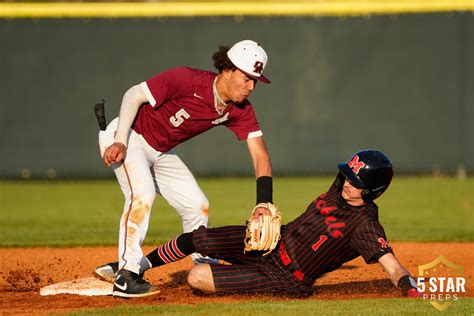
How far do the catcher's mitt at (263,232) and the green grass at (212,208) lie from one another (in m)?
3.51

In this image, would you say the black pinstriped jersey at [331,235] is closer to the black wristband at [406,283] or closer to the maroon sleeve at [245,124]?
the black wristband at [406,283]

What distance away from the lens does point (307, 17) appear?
15.5 meters

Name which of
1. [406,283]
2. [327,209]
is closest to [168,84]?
[327,209]

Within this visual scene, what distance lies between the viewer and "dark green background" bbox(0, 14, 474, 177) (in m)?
15.2

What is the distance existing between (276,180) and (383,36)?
3111mm

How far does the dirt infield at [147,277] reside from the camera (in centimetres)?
554

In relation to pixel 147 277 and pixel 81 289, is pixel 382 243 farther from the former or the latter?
pixel 147 277

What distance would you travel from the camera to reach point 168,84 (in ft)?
19.6

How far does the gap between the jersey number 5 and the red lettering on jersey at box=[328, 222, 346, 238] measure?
133 cm

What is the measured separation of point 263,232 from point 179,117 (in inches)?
45.8

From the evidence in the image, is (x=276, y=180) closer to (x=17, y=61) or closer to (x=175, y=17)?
(x=175, y=17)

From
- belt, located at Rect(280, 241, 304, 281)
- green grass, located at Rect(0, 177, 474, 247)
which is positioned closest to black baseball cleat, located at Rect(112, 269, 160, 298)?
belt, located at Rect(280, 241, 304, 281)

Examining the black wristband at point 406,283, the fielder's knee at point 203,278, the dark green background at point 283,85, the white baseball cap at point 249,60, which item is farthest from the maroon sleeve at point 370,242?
the dark green background at point 283,85

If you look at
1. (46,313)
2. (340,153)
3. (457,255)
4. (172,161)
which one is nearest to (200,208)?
(172,161)
